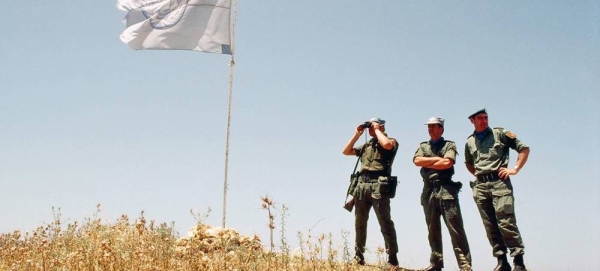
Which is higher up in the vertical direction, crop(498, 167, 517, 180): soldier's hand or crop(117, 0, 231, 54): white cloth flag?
crop(117, 0, 231, 54): white cloth flag

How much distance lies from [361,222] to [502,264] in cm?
208

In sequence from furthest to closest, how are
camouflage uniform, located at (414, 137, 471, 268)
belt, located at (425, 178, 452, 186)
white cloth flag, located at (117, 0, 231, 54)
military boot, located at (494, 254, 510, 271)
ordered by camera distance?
white cloth flag, located at (117, 0, 231, 54) < belt, located at (425, 178, 452, 186) < camouflage uniform, located at (414, 137, 471, 268) < military boot, located at (494, 254, 510, 271)

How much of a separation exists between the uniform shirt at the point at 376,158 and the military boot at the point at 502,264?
199 centimetres

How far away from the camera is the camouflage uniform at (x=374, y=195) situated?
670 centimetres

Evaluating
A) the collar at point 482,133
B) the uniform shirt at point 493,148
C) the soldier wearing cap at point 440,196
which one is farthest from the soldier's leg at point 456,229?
the collar at point 482,133

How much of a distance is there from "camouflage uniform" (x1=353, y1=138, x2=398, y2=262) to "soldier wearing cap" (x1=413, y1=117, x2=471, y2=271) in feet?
1.67

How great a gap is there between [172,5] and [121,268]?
7.01m

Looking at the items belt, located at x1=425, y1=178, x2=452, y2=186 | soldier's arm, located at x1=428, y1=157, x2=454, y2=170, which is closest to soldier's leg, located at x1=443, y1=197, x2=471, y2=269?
belt, located at x1=425, y1=178, x2=452, y2=186

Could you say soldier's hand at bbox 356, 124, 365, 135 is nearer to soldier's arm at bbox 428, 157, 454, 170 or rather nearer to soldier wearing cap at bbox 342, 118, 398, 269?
soldier wearing cap at bbox 342, 118, 398, 269

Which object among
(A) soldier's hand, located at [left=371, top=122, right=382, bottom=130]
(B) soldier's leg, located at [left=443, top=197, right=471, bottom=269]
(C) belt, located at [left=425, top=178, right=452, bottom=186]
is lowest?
(B) soldier's leg, located at [left=443, top=197, right=471, bottom=269]

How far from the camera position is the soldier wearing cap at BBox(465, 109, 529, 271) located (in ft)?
19.7

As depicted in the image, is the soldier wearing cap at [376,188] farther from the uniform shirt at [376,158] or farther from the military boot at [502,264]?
the military boot at [502,264]

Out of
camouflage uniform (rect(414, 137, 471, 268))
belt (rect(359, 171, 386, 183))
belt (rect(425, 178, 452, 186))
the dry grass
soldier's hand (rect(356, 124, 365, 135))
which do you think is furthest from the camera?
soldier's hand (rect(356, 124, 365, 135))

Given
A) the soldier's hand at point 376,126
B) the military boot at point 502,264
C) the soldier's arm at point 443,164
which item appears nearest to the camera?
the military boot at point 502,264
